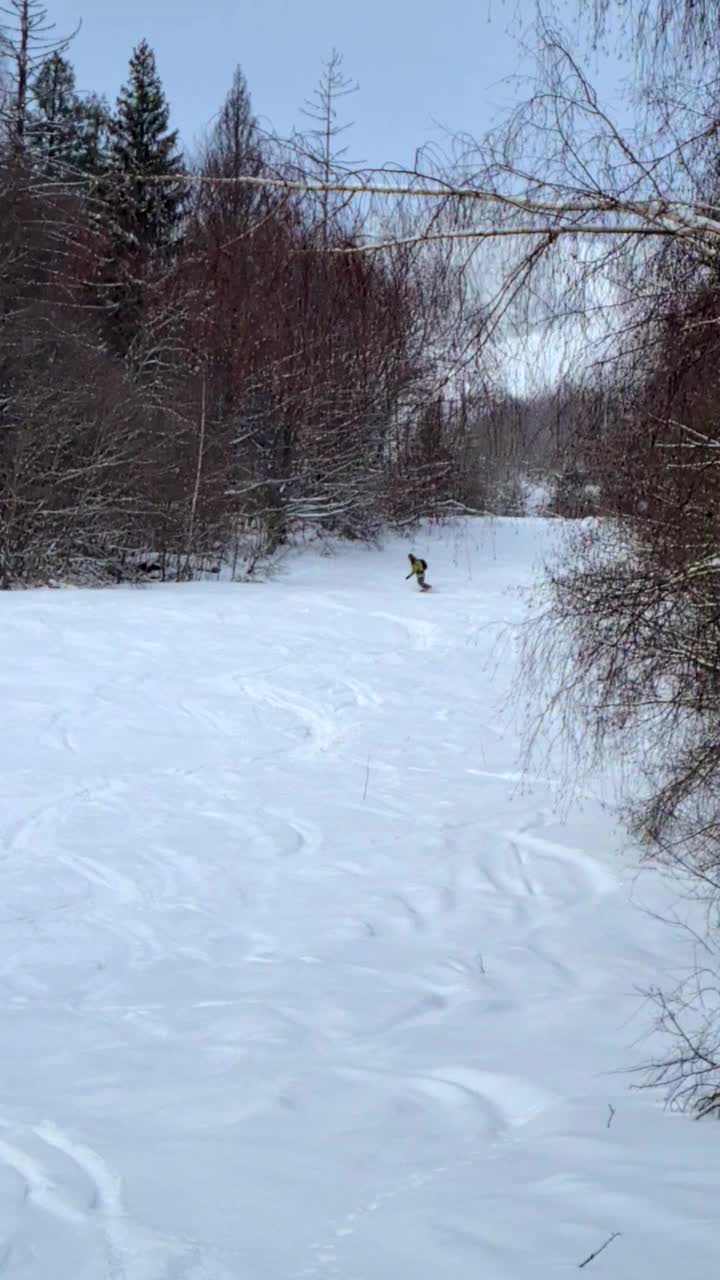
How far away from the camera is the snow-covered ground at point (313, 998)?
2.44 meters

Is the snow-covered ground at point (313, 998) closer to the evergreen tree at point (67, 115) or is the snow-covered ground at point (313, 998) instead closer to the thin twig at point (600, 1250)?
the thin twig at point (600, 1250)

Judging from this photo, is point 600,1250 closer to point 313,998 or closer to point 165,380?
point 313,998

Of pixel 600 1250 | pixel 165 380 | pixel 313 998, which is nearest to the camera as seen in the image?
pixel 600 1250

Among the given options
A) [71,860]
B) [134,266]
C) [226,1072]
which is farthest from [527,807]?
[134,266]

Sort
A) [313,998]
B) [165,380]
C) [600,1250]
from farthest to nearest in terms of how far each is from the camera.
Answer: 1. [165,380]
2. [313,998]
3. [600,1250]

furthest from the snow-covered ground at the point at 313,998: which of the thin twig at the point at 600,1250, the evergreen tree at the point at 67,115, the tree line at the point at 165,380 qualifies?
the evergreen tree at the point at 67,115

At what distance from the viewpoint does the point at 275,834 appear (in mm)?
6785

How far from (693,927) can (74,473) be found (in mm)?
13082

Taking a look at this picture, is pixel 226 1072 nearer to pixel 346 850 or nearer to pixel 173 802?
pixel 346 850

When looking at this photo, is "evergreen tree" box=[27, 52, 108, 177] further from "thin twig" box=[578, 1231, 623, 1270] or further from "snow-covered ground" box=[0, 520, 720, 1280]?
"thin twig" box=[578, 1231, 623, 1270]

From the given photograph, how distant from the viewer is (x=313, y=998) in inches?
175

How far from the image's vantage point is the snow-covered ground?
244cm

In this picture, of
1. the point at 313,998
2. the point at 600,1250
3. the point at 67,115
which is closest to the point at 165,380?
the point at 67,115

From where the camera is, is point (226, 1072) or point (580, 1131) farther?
point (226, 1072)
